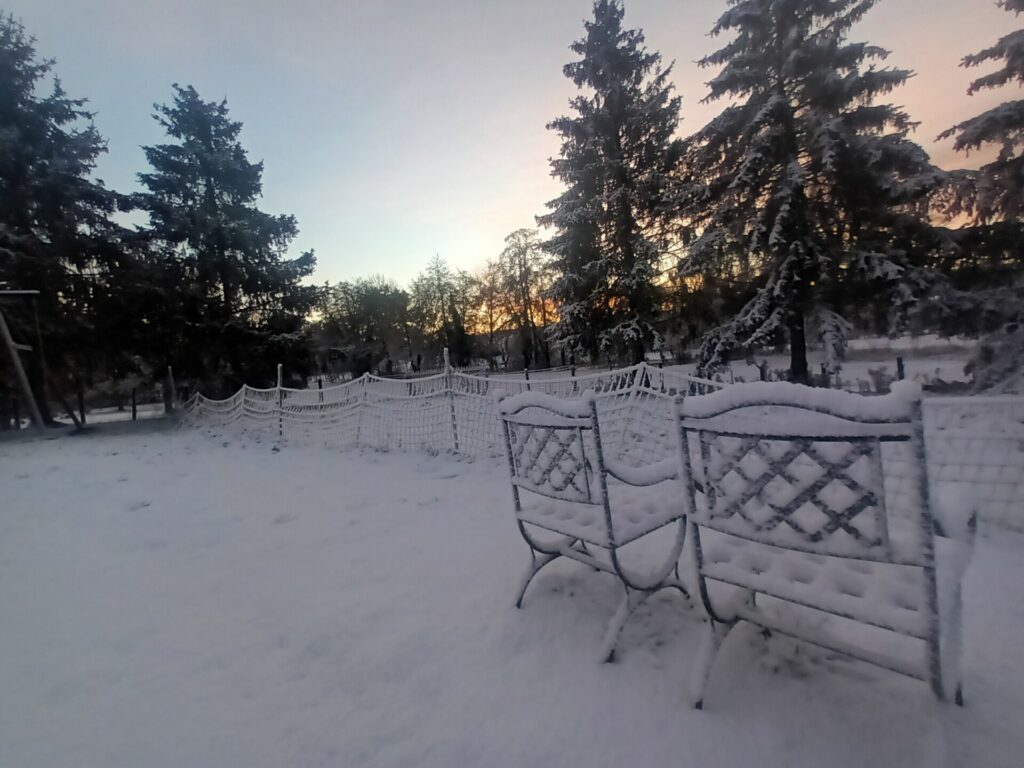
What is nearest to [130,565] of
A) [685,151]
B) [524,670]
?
[524,670]

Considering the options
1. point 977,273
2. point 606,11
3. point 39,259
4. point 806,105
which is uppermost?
point 606,11

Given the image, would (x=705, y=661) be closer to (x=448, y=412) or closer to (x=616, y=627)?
(x=616, y=627)

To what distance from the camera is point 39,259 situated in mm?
13898

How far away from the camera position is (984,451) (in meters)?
3.35

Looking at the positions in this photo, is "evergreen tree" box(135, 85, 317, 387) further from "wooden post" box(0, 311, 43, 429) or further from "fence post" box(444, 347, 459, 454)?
"fence post" box(444, 347, 459, 454)

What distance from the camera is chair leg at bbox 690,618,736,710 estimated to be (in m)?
1.70

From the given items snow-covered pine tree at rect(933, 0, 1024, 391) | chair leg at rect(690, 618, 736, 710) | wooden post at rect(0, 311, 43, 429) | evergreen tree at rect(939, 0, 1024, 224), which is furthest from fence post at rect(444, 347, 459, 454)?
wooden post at rect(0, 311, 43, 429)

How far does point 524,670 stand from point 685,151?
1680 cm

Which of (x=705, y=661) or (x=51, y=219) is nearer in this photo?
(x=705, y=661)

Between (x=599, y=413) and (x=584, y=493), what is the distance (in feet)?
12.3

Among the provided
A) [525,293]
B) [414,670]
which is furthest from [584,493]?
[525,293]

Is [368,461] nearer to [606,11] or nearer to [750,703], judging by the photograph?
[750,703]

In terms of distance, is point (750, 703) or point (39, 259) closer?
point (750, 703)

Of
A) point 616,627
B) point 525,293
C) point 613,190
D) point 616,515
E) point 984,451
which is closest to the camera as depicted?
point 616,627
